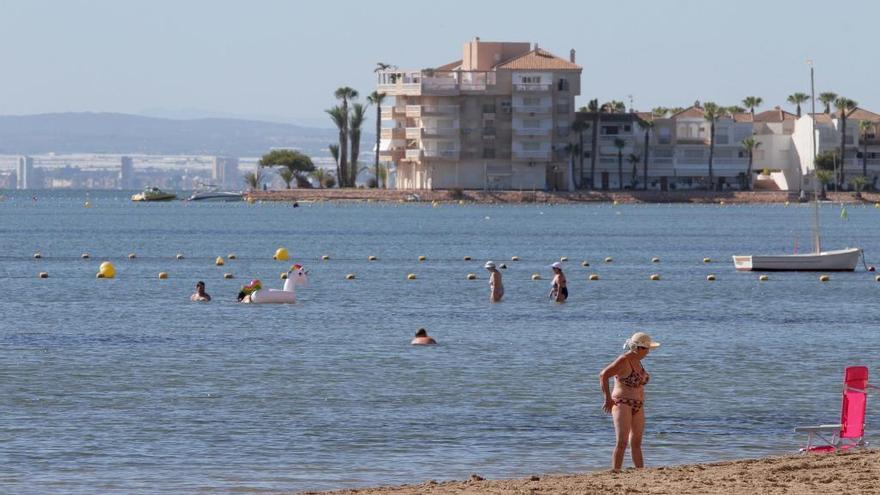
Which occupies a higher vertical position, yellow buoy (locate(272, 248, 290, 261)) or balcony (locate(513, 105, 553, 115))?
balcony (locate(513, 105, 553, 115))

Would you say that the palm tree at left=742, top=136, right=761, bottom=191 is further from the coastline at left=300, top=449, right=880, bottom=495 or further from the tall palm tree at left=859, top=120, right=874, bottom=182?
the coastline at left=300, top=449, right=880, bottom=495

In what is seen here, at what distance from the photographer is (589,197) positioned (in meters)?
189

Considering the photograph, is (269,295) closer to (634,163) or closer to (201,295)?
(201,295)

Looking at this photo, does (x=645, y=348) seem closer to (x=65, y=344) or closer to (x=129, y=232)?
(x=65, y=344)

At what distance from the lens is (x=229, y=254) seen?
8375 cm

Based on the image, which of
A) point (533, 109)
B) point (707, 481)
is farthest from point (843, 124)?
point (707, 481)

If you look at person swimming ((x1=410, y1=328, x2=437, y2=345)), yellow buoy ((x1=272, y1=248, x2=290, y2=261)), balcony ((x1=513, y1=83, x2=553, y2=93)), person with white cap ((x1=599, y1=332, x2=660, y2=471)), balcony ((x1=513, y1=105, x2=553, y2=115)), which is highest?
balcony ((x1=513, y1=83, x2=553, y2=93))

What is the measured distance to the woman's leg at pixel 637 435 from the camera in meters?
18.8

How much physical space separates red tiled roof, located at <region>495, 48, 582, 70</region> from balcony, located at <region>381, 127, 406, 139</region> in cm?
1211

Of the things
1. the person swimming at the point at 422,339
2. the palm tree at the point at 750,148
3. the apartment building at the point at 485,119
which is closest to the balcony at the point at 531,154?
the apartment building at the point at 485,119

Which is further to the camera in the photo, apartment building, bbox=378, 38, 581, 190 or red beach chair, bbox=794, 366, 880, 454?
apartment building, bbox=378, 38, 581, 190

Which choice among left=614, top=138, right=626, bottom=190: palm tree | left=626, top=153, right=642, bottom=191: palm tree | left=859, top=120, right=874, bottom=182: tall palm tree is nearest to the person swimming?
left=614, top=138, right=626, bottom=190: palm tree

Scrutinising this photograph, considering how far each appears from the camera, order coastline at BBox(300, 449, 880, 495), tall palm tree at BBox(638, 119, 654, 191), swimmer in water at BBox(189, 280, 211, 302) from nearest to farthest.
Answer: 1. coastline at BBox(300, 449, 880, 495)
2. swimmer in water at BBox(189, 280, 211, 302)
3. tall palm tree at BBox(638, 119, 654, 191)

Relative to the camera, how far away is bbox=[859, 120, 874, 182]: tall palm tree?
19425 cm
